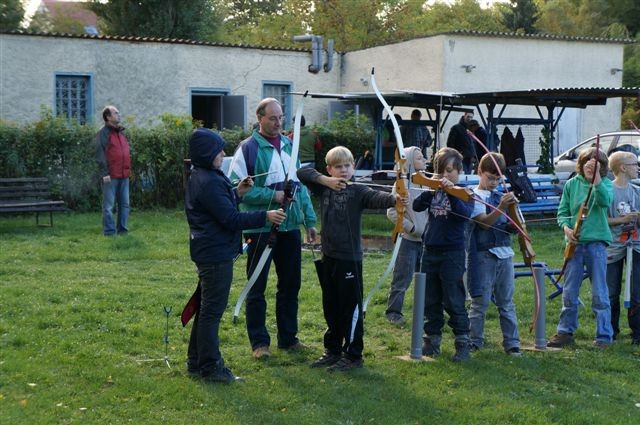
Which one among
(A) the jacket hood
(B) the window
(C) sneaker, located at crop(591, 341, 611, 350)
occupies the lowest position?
(C) sneaker, located at crop(591, 341, 611, 350)

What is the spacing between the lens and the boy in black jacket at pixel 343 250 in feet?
22.3

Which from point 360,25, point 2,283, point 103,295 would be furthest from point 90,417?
point 360,25

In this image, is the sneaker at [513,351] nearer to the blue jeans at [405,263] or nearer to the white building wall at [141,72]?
the blue jeans at [405,263]

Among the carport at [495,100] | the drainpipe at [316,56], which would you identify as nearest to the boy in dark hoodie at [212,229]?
the carport at [495,100]

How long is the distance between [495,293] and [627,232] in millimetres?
1490

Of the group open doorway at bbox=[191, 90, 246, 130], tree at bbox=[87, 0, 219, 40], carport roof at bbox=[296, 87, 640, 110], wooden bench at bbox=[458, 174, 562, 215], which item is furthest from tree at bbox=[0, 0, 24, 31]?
wooden bench at bbox=[458, 174, 562, 215]

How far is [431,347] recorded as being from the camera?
289 inches

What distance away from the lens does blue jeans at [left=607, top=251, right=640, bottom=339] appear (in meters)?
8.23

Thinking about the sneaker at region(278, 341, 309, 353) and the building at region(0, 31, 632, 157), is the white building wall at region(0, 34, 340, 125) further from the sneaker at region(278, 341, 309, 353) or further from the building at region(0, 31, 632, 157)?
the sneaker at region(278, 341, 309, 353)

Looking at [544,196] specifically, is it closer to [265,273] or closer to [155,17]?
[265,273]

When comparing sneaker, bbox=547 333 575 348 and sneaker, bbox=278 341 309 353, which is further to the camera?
sneaker, bbox=547 333 575 348

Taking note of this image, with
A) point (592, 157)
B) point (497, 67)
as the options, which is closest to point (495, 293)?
point (592, 157)

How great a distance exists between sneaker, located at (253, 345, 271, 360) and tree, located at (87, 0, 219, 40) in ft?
105

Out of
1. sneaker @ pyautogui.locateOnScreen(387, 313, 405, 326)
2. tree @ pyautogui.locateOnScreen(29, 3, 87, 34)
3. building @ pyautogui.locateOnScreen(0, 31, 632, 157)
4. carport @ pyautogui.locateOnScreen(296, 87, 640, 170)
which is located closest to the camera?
sneaker @ pyautogui.locateOnScreen(387, 313, 405, 326)
